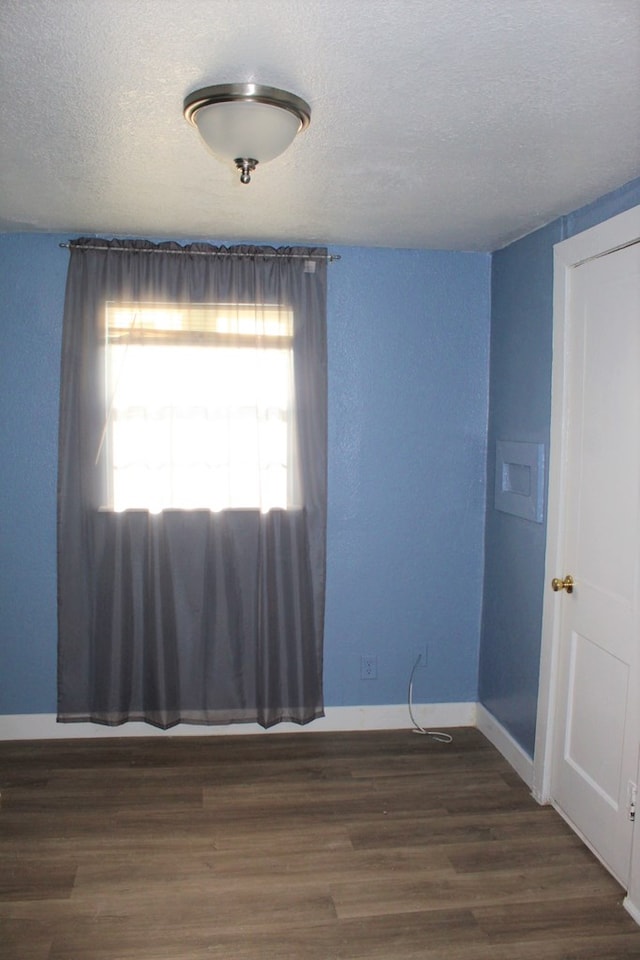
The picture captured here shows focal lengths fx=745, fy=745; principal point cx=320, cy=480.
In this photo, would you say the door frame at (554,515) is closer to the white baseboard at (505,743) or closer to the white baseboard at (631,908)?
the white baseboard at (505,743)

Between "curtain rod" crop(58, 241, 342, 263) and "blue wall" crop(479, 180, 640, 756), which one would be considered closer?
"blue wall" crop(479, 180, 640, 756)

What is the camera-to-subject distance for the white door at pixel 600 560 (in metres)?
2.44

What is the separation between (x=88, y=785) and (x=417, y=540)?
73.1 inches

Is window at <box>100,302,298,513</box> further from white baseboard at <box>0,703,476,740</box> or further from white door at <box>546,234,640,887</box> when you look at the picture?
white door at <box>546,234,640,887</box>

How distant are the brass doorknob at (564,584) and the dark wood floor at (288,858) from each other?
0.90 m

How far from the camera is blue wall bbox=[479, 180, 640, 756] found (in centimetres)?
308

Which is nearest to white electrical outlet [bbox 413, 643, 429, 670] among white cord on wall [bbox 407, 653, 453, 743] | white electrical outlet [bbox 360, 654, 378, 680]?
white cord on wall [bbox 407, 653, 453, 743]

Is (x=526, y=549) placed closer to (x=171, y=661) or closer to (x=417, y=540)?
(x=417, y=540)

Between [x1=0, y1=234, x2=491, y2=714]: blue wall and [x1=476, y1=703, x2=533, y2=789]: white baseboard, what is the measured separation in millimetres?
153

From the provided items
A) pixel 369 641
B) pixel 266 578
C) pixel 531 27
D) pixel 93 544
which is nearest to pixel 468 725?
pixel 369 641

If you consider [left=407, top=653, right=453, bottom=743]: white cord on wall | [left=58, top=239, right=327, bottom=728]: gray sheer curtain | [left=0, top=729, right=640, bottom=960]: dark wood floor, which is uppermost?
[left=58, top=239, right=327, bottom=728]: gray sheer curtain

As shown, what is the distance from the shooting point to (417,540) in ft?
12.2

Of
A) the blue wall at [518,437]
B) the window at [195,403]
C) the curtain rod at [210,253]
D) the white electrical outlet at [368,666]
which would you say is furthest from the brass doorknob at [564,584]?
the curtain rod at [210,253]

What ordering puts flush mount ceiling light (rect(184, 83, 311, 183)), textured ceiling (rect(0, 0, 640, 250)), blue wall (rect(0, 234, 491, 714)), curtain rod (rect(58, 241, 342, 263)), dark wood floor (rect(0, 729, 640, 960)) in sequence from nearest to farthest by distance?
textured ceiling (rect(0, 0, 640, 250))
flush mount ceiling light (rect(184, 83, 311, 183))
dark wood floor (rect(0, 729, 640, 960))
curtain rod (rect(58, 241, 342, 263))
blue wall (rect(0, 234, 491, 714))
